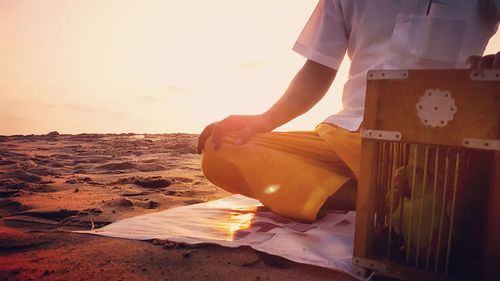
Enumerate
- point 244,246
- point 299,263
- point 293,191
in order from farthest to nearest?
point 293,191 < point 244,246 < point 299,263

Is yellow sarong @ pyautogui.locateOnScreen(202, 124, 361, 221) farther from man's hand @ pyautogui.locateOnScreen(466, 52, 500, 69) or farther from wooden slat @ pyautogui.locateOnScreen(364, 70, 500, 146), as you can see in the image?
man's hand @ pyautogui.locateOnScreen(466, 52, 500, 69)

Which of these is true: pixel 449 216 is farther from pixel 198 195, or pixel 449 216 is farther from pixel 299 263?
pixel 198 195

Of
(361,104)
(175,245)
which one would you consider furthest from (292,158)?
(175,245)

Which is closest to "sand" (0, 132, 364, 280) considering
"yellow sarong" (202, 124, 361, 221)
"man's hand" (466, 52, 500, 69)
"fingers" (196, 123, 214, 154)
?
"yellow sarong" (202, 124, 361, 221)

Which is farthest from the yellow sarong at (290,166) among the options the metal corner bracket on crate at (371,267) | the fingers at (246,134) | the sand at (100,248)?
the metal corner bracket on crate at (371,267)

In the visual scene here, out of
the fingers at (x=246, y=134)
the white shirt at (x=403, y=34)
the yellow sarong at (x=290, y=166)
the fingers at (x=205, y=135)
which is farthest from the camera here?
the fingers at (x=205, y=135)

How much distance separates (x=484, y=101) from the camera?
1230mm

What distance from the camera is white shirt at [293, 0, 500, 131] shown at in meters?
2.05

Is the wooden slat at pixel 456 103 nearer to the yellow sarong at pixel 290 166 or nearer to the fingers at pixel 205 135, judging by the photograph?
the yellow sarong at pixel 290 166

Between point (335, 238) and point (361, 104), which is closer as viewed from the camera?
point (335, 238)

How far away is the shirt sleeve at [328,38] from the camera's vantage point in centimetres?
262

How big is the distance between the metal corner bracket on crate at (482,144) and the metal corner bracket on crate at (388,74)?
0.97ft

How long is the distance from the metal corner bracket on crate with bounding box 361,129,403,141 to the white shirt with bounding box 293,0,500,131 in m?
0.75

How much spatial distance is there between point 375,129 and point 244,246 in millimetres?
874
